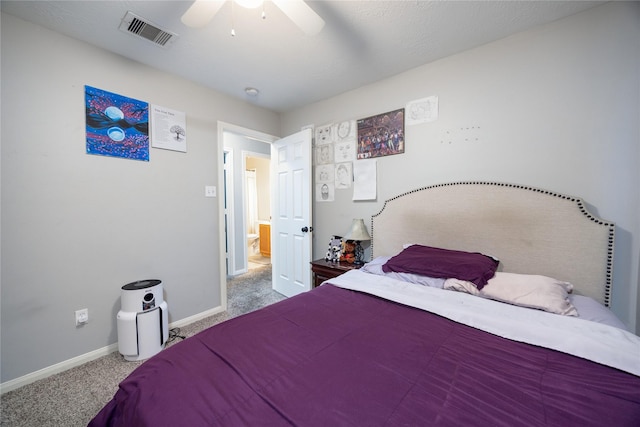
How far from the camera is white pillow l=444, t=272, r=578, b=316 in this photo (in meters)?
1.24

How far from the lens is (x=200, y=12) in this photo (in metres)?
1.24

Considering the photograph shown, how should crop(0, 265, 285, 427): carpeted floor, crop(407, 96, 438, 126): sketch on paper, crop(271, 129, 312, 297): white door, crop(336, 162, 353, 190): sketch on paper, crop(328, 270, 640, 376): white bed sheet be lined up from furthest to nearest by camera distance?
1. crop(271, 129, 312, 297): white door
2. crop(336, 162, 353, 190): sketch on paper
3. crop(407, 96, 438, 126): sketch on paper
4. crop(0, 265, 285, 427): carpeted floor
5. crop(328, 270, 640, 376): white bed sheet

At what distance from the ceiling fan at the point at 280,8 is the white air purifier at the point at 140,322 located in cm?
188

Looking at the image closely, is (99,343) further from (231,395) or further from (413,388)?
(413,388)

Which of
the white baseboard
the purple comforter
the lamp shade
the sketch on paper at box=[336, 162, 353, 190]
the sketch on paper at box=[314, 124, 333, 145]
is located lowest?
the white baseboard

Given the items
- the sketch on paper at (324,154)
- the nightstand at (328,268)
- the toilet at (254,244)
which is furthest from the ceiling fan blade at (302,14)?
the toilet at (254,244)

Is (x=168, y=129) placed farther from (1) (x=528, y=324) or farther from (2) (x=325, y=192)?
(1) (x=528, y=324)

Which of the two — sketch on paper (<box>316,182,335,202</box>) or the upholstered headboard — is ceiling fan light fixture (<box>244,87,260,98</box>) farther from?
the upholstered headboard

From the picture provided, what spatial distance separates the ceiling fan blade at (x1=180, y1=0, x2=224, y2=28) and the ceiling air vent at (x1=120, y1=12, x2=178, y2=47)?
60 centimetres

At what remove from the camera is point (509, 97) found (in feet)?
5.82

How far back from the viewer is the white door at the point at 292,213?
9.04ft

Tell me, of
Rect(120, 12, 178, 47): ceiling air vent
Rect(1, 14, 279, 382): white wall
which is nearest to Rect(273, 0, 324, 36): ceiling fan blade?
Rect(120, 12, 178, 47): ceiling air vent

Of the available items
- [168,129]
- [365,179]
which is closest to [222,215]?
[168,129]

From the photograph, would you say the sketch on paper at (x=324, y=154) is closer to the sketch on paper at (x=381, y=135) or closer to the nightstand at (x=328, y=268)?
the sketch on paper at (x=381, y=135)
